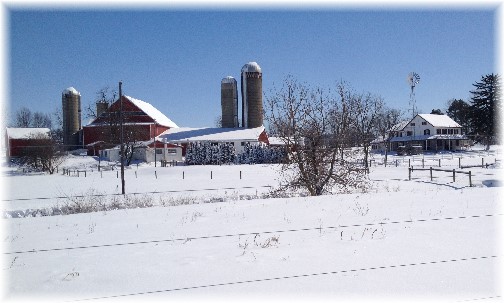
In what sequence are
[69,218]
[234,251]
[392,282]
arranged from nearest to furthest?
[392,282] < [234,251] < [69,218]

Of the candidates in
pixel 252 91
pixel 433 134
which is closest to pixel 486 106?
pixel 433 134

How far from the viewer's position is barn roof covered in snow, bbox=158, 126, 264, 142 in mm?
51375

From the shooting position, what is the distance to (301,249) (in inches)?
277

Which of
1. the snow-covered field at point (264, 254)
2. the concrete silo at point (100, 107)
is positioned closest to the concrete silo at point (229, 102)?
the concrete silo at point (100, 107)

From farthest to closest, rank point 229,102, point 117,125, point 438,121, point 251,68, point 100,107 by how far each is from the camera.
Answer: point 438,121, point 100,107, point 229,102, point 251,68, point 117,125

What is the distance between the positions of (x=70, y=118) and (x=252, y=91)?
30.3 meters

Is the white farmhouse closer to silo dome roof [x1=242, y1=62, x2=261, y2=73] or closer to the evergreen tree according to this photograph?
the evergreen tree

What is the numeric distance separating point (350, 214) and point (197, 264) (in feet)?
16.6

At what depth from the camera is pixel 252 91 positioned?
183 ft

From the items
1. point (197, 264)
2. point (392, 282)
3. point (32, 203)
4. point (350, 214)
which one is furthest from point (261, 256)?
point (32, 203)

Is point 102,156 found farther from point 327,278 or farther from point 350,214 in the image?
point 327,278

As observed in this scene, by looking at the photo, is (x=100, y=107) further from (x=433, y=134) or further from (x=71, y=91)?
(x=433, y=134)

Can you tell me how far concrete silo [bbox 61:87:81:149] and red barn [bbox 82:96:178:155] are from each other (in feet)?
27.3

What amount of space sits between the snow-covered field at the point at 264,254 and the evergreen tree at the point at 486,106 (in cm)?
5933
